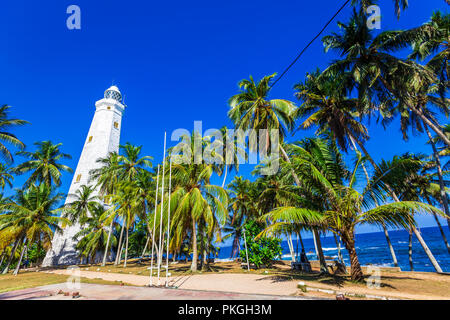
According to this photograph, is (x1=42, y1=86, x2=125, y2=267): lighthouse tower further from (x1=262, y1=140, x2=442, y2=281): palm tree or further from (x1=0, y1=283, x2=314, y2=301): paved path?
(x1=262, y1=140, x2=442, y2=281): palm tree

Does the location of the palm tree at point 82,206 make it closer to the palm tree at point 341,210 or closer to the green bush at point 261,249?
the green bush at point 261,249

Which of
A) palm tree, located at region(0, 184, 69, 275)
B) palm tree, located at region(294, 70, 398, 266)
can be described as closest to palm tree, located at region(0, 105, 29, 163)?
palm tree, located at region(0, 184, 69, 275)

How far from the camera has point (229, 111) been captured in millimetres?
17859

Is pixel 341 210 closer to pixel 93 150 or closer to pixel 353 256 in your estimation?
pixel 353 256

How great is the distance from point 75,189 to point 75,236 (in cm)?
758

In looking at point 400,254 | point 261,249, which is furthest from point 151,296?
point 400,254

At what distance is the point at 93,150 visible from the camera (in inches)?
1412

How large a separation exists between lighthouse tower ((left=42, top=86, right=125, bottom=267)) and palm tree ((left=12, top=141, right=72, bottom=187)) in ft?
15.3

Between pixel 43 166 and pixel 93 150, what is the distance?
25.1ft

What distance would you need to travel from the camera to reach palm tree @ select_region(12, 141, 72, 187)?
28844mm

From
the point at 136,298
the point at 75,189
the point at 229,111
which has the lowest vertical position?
the point at 136,298

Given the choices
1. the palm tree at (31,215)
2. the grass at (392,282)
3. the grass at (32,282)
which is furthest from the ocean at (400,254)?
the palm tree at (31,215)
